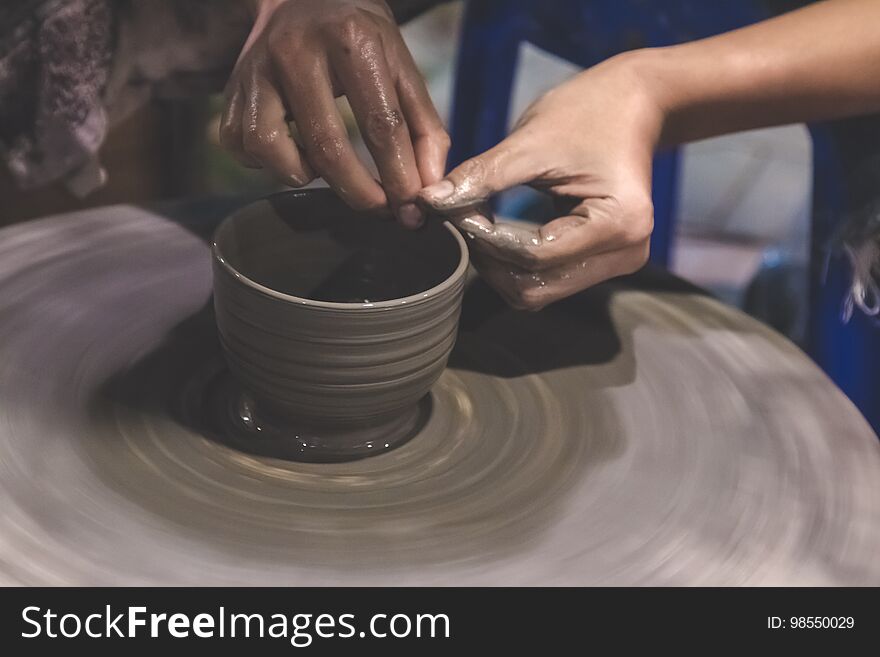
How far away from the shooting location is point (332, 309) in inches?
33.4

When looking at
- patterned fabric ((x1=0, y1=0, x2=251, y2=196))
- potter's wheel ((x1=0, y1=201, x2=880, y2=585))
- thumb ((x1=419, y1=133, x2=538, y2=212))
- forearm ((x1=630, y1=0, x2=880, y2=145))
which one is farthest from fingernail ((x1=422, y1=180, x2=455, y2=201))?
patterned fabric ((x1=0, y1=0, x2=251, y2=196))

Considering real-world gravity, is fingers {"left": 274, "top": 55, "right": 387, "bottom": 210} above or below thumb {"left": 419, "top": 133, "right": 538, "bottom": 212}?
above

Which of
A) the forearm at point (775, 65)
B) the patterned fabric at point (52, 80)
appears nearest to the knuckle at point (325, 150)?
the forearm at point (775, 65)

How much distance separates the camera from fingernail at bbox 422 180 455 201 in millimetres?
925

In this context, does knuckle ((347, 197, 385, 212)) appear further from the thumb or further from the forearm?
the forearm

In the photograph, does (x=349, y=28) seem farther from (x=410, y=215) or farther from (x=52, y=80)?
(x=52, y=80)

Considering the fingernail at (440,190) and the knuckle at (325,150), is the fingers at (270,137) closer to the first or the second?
the knuckle at (325,150)

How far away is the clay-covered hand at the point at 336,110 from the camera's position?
3.10ft

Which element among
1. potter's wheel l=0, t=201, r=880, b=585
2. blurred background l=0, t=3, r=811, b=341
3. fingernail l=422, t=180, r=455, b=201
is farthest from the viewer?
blurred background l=0, t=3, r=811, b=341

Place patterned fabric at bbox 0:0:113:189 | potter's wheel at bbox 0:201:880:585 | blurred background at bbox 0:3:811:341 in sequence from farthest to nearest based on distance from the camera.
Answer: blurred background at bbox 0:3:811:341
patterned fabric at bbox 0:0:113:189
potter's wheel at bbox 0:201:880:585

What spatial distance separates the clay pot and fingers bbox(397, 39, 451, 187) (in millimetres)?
64

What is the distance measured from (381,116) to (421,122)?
0.14 feet

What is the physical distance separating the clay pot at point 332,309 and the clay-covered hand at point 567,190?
0.05 m

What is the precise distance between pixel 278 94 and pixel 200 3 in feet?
1.35
